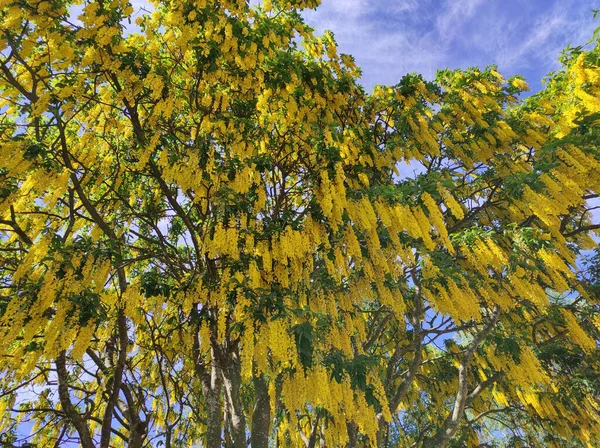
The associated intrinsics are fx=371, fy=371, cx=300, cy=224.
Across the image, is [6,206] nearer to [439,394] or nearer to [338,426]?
[338,426]

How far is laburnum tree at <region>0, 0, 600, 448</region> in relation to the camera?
192 inches

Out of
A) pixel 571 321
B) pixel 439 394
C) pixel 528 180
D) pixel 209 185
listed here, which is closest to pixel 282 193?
pixel 209 185

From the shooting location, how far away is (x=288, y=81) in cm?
693

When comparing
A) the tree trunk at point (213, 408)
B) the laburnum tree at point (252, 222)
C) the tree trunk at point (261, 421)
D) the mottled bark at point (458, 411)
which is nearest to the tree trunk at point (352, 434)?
the laburnum tree at point (252, 222)

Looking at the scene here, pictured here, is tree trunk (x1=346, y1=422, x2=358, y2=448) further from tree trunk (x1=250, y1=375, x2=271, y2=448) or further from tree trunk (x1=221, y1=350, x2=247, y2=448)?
tree trunk (x1=221, y1=350, x2=247, y2=448)

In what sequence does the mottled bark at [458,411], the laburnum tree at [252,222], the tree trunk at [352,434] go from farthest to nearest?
the tree trunk at [352,434] < the mottled bark at [458,411] < the laburnum tree at [252,222]

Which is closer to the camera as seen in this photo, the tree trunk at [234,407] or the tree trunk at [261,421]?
the tree trunk at [234,407]

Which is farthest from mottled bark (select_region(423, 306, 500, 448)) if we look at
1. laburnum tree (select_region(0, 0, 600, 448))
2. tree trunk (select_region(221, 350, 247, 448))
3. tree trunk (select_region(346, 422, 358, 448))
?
tree trunk (select_region(221, 350, 247, 448))

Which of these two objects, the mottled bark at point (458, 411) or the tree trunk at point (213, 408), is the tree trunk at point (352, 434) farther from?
the tree trunk at point (213, 408)

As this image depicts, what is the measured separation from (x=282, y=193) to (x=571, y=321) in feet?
21.3

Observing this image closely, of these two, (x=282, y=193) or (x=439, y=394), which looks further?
(x=439, y=394)

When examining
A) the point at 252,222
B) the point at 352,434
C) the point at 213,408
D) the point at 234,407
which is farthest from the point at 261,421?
the point at 252,222

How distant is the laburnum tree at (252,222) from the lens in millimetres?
4871

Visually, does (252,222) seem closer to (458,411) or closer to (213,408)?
(213,408)
